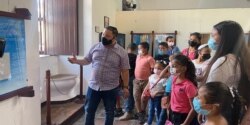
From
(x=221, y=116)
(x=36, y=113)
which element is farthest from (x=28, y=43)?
(x=221, y=116)

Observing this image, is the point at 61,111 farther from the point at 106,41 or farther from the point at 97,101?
the point at 106,41

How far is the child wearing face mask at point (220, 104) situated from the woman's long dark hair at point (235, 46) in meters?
0.09

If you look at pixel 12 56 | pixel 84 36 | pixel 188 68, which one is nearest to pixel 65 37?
pixel 84 36

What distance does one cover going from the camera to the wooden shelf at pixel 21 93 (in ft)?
6.46

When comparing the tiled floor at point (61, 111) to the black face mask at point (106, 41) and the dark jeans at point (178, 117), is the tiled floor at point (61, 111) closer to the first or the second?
the black face mask at point (106, 41)

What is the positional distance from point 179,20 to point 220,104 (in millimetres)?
4345

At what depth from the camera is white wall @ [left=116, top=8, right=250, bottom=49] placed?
5.17 metres

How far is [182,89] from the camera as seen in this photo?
209 centimetres

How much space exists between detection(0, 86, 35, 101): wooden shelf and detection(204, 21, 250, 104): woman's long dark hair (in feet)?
5.14

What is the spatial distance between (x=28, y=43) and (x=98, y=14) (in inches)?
102

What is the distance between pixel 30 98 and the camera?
243 cm

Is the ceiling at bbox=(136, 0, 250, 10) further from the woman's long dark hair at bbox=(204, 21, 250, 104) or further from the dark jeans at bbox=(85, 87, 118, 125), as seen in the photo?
the woman's long dark hair at bbox=(204, 21, 250, 104)

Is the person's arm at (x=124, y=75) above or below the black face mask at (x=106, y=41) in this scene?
below

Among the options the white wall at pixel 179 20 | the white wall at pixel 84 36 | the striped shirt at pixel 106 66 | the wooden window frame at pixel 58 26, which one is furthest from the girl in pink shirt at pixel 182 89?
the white wall at pixel 179 20
